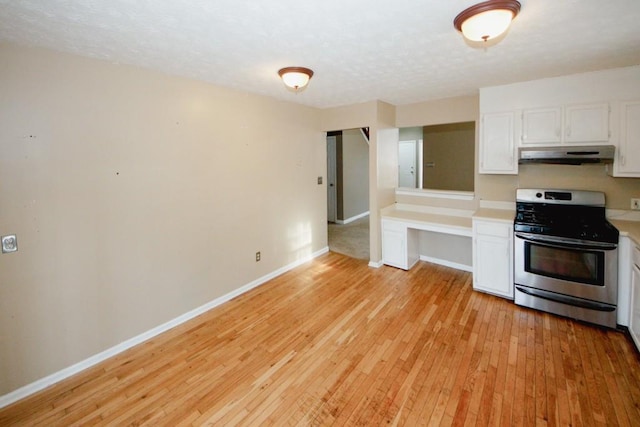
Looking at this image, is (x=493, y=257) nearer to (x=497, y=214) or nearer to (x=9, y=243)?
(x=497, y=214)

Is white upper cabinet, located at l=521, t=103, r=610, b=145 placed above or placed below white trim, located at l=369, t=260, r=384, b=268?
above

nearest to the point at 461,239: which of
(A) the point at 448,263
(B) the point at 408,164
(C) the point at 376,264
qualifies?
(A) the point at 448,263

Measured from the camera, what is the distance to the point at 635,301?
2.53 metres

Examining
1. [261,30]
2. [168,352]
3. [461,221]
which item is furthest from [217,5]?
[461,221]

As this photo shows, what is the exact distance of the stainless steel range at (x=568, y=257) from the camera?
2742mm

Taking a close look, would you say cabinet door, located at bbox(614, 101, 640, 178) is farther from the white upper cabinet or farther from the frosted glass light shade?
the frosted glass light shade

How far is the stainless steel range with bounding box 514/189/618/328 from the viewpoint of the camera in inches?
108

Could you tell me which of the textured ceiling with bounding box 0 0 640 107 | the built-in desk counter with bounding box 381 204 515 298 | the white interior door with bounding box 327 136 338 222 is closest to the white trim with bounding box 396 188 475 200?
the built-in desk counter with bounding box 381 204 515 298

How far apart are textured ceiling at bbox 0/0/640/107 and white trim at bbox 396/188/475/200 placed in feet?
5.15

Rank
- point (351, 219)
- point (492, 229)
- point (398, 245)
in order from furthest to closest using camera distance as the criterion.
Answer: point (351, 219), point (398, 245), point (492, 229)

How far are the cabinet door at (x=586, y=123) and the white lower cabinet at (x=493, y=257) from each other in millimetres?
1087

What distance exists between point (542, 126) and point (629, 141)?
0.71 m

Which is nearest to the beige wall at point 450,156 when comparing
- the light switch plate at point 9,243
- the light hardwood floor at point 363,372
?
the light hardwood floor at point 363,372

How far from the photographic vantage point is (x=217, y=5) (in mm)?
1673
